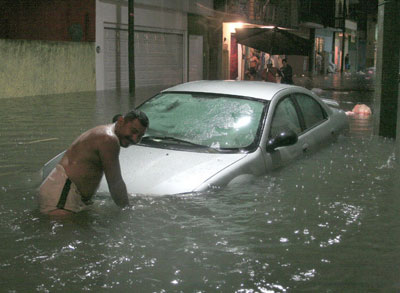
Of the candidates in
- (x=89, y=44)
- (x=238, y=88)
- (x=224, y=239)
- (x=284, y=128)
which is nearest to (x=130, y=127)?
(x=224, y=239)

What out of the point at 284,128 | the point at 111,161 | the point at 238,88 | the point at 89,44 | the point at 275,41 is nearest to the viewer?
the point at 111,161

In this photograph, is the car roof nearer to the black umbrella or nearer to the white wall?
the black umbrella

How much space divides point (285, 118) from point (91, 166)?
9.24ft

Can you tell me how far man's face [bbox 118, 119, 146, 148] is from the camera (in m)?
4.57

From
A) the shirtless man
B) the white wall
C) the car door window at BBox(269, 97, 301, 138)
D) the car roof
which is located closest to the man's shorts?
the shirtless man

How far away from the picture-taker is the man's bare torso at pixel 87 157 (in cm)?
454

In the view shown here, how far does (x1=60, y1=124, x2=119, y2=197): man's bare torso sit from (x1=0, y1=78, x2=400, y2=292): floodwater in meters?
0.45

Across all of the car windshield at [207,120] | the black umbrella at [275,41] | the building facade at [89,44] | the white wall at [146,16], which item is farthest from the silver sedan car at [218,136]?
the white wall at [146,16]

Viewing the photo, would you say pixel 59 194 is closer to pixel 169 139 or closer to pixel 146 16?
pixel 169 139

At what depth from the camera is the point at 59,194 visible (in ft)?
15.4

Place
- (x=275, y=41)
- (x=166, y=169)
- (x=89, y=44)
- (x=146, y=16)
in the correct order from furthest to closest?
(x=146, y=16) < (x=89, y=44) < (x=275, y=41) < (x=166, y=169)

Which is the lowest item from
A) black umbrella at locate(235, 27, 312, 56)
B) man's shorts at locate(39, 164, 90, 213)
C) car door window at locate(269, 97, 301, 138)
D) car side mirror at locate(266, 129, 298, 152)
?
man's shorts at locate(39, 164, 90, 213)

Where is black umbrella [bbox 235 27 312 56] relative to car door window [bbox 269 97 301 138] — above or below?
above

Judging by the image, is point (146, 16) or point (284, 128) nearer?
point (284, 128)
